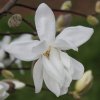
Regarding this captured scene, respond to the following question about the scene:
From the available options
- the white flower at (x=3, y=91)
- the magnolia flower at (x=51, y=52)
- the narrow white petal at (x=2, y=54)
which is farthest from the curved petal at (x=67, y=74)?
the narrow white petal at (x=2, y=54)

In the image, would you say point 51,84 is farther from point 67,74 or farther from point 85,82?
point 85,82

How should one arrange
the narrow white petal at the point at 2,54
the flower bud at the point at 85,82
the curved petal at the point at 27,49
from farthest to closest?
the narrow white petal at the point at 2,54 < the flower bud at the point at 85,82 < the curved petal at the point at 27,49

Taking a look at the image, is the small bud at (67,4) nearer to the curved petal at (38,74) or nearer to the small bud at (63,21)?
the small bud at (63,21)

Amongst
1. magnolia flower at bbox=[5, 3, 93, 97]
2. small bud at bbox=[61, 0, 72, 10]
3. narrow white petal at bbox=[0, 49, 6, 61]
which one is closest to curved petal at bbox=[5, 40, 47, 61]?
magnolia flower at bbox=[5, 3, 93, 97]

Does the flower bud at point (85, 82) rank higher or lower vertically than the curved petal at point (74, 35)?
lower

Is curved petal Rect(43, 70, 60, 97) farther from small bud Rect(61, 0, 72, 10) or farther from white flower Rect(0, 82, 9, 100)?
small bud Rect(61, 0, 72, 10)

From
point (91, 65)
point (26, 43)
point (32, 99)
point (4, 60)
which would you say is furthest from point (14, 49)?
point (91, 65)
